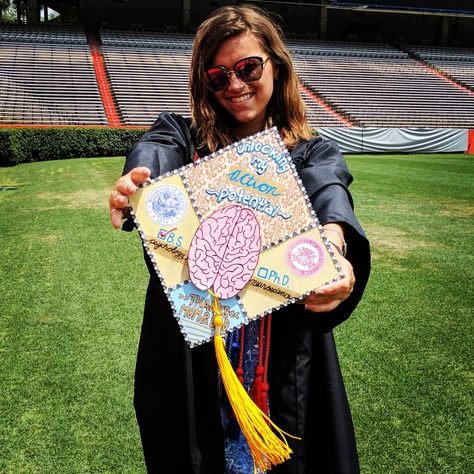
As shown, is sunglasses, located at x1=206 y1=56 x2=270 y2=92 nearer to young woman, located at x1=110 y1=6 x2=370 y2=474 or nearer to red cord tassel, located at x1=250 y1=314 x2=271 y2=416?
young woman, located at x1=110 y1=6 x2=370 y2=474

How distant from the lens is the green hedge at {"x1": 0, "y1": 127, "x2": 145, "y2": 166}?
1432 centimetres

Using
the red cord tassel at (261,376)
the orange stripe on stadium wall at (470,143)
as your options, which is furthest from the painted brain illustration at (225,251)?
the orange stripe on stadium wall at (470,143)

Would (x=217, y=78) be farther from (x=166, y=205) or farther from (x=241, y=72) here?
(x=166, y=205)

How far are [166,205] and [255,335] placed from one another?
479 mm

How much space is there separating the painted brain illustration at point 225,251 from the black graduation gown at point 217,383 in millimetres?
243

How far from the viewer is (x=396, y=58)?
28766mm

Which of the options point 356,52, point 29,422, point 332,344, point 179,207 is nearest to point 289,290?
point 179,207

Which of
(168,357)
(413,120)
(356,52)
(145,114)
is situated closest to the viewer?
(168,357)

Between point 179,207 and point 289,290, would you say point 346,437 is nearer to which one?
point 289,290

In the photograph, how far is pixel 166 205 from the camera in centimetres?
115

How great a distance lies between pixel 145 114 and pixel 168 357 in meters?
19.6

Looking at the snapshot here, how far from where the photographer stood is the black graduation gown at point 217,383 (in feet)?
4.60

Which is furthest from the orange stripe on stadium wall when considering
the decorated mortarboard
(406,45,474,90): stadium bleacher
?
the decorated mortarboard

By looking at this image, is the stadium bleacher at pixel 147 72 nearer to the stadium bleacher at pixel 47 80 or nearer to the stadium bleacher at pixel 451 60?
the stadium bleacher at pixel 47 80
